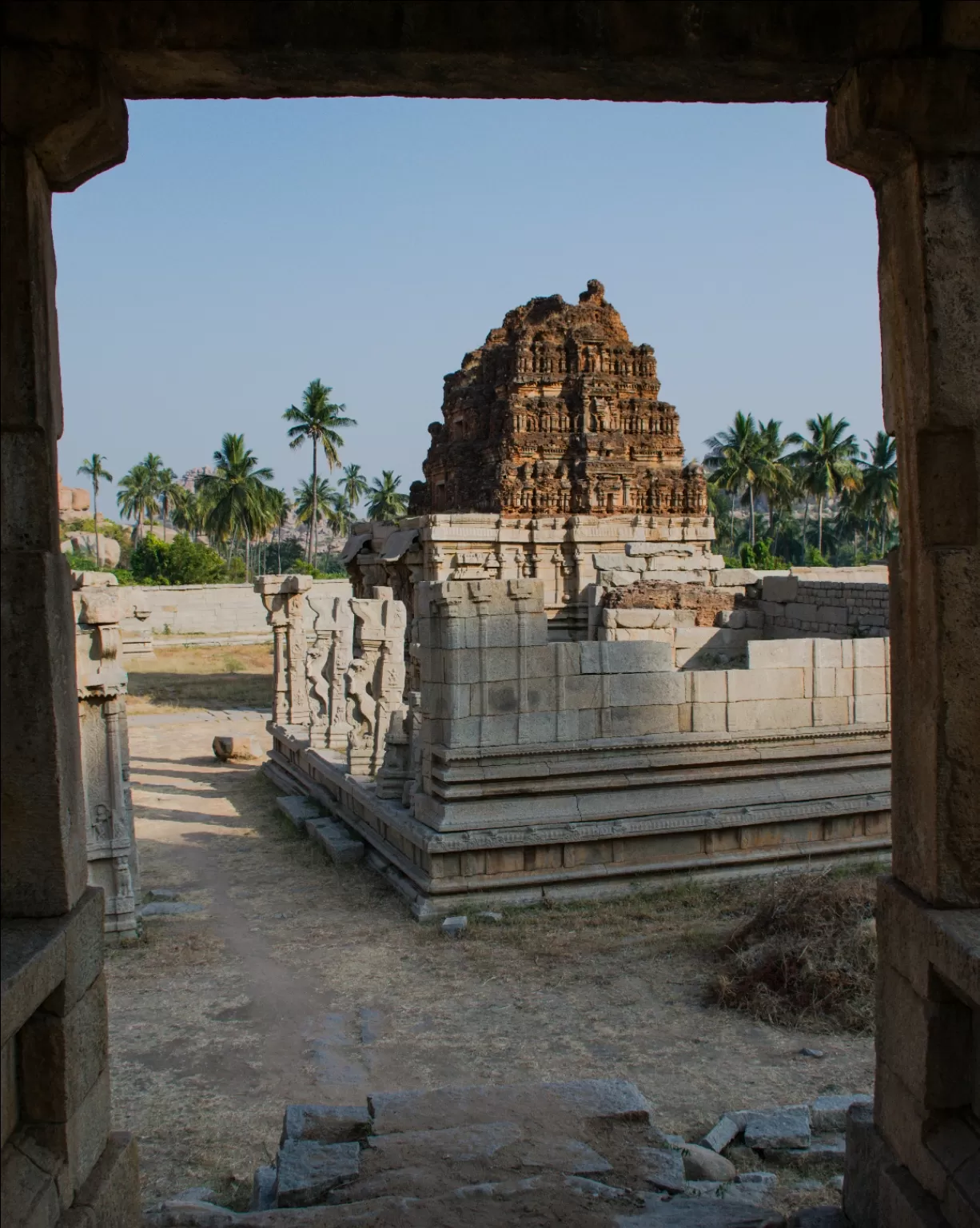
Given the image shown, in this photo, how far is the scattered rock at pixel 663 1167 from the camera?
370cm

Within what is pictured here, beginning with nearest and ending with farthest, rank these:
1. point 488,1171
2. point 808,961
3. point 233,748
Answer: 1. point 488,1171
2. point 808,961
3. point 233,748

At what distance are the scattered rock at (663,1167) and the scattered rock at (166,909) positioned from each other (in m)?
5.75

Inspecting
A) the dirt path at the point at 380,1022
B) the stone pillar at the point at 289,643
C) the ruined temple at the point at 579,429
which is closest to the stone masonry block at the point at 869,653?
the dirt path at the point at 380,1022

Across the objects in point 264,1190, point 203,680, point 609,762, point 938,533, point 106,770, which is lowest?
point 203,680

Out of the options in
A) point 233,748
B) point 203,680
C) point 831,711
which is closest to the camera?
point 831,711

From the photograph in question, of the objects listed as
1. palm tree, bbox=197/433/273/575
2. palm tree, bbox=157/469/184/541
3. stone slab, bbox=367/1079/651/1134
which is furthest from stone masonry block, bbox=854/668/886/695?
palm tree, bbox=157/469/184/541

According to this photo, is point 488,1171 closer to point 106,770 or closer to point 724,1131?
point 724,1131

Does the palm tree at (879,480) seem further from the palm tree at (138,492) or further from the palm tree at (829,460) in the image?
the palm tree at (138,492)

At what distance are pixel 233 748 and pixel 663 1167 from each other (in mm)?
13304

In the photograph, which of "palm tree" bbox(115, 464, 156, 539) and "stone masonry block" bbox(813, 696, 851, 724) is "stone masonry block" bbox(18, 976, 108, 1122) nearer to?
"stone masonry block" bbox(813, 696, 851, 724)

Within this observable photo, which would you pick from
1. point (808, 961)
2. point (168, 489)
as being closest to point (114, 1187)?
point (808, 961)

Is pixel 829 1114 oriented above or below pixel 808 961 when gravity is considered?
below

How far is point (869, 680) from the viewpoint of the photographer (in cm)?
942

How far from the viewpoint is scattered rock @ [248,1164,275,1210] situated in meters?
3.75
